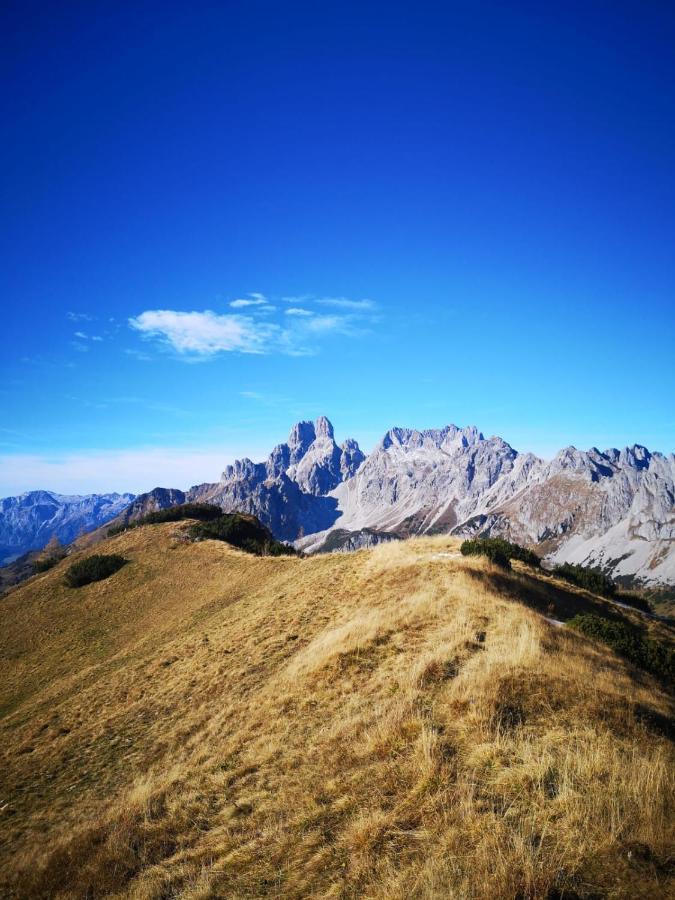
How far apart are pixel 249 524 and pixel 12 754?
141 feet

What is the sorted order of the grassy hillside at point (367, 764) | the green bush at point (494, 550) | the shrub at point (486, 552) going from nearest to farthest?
the grassy hillside at point (367, 764)
the shrub at point (486, 552)
the green bush at point (494, 550)

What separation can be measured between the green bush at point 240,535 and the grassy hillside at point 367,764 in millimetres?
27213

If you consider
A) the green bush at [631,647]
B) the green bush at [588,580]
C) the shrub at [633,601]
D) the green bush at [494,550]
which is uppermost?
the green bush at [494,550]

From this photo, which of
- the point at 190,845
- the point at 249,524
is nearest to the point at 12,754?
the point at 190,845

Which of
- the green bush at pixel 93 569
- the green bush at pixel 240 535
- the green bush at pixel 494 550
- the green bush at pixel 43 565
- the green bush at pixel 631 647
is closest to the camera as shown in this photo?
the green bush at pixel 631 647

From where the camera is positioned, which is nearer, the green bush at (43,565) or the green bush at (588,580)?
the green bush at (588,580)

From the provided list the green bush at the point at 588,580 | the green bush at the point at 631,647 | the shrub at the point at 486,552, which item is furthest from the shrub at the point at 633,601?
the green bush at the point at 631,647

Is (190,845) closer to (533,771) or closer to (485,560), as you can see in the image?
(533,771)

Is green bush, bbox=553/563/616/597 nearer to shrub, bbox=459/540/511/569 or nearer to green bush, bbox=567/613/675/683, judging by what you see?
shrub, bbox=459/540/511/569

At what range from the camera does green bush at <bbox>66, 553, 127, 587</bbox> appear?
45.4 metres

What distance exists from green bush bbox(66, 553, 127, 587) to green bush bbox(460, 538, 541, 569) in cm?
3894

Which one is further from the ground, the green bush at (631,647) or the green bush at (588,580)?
the green bush at (631,647)

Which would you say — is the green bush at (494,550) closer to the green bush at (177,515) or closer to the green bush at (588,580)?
the green bush at (588,580)

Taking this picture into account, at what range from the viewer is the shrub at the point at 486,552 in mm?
24366
